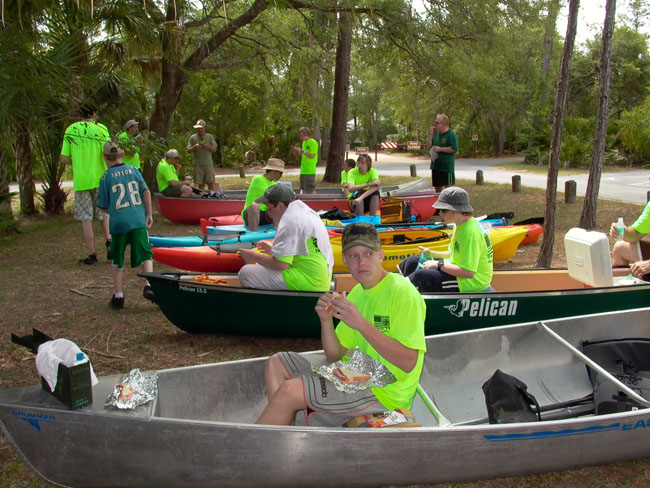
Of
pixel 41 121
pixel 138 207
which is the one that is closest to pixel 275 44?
pixel 138 207

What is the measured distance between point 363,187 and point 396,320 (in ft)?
25.9

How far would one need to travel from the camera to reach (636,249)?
6578mm

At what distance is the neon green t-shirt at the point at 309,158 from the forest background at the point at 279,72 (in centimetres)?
278

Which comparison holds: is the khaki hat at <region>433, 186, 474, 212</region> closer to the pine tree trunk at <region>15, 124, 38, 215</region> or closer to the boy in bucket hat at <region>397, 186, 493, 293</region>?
the boy in bucket hat at <region>397, 186, 493, 293</region>

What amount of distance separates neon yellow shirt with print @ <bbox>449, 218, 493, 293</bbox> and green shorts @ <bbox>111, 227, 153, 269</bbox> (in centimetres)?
347

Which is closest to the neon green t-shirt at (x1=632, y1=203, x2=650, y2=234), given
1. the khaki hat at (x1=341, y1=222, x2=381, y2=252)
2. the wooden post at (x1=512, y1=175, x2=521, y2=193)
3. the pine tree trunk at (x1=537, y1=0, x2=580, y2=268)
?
the pine tree trunk at (x1=537, y1=0, x2=580, y2=268)

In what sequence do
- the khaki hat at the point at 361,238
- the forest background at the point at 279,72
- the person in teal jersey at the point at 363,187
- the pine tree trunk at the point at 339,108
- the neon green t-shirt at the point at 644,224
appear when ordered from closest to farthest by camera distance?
the khaki hat at the point at 361,238, the forest background at the point at 279,72, the neon green t-shirt at the point at 644,224, the person in teal jersey at the point at 363,187, the pine tree trunk at the point at 339,108

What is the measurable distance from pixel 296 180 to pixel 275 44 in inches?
271

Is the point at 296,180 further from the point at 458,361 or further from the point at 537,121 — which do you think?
the point at 458,361

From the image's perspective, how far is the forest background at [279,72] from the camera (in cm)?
503

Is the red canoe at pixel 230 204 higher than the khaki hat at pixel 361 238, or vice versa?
the khaki hat at pixel 361 238

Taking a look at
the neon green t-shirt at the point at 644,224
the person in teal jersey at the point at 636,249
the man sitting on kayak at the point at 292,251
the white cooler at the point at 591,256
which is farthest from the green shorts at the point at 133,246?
the neon green t-shirt at the point at 644,224

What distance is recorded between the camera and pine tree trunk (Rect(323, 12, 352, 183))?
18.4m

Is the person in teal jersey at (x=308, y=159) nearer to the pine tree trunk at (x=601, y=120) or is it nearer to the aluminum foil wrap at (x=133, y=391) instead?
the pine tree trunk at (x=601, y=120)
